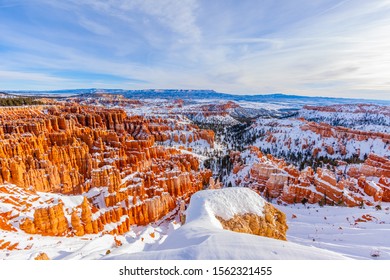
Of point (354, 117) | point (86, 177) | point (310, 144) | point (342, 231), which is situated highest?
point (354, 117)

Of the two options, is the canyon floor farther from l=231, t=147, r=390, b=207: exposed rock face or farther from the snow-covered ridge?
the snow-covered ridge

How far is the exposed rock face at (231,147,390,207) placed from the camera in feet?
93.5

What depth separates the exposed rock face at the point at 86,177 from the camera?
848 inches

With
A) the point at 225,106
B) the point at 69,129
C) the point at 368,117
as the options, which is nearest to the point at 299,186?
the point at 69,129

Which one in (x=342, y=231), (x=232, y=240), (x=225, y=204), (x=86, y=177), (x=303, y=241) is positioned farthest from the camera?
(x=86, y=177)

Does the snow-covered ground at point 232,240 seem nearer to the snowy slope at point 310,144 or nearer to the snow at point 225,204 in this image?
the snow at point 225,204

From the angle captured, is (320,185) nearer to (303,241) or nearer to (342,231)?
(342,231)

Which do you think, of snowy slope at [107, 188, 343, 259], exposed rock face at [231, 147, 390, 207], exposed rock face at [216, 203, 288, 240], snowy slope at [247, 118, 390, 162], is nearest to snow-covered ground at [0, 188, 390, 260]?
snowy slope at [107, 188, 343, 259]

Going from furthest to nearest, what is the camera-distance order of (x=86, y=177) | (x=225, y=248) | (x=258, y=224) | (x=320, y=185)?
1. (x=86, y=177)
2. (x=320, y=185)
3. (x=258, y=224)
4. (x=225, y=248)

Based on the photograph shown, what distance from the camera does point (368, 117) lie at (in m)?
149

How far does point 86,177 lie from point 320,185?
35.1m

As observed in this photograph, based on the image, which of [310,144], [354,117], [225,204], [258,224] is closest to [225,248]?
[225,204]

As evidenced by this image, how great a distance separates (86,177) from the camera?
112ft

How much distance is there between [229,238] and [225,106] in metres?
196
